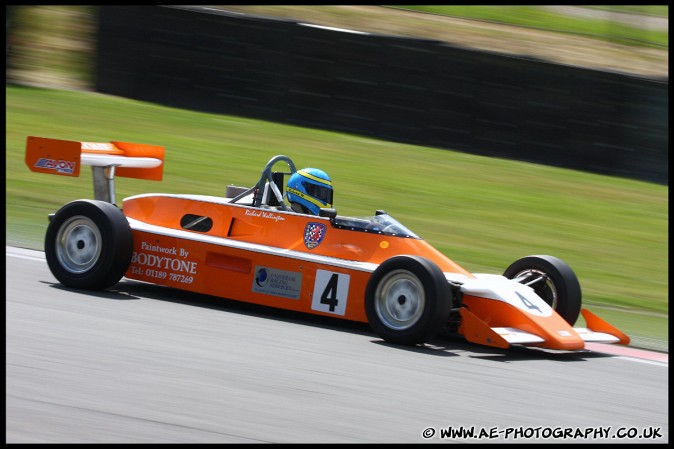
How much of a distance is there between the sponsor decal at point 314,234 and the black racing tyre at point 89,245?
55.3 inches

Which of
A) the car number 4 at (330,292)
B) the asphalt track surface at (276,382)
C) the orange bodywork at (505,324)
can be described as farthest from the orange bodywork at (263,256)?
the orange bodywork at (505,324)

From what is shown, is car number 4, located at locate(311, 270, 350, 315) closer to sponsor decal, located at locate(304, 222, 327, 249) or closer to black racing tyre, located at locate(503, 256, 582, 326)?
sponsor decal, located at locate(304, 222, 327, 249)

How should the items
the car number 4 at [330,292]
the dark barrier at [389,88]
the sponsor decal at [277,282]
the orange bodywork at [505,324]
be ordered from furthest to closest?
1. the dark barrier at [389,88]
2. the sponsor decal at [277,282]
3. the car number 4 at [330,292]
4. the orange bodywork at [505,324]

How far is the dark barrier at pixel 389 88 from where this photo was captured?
1505 cm

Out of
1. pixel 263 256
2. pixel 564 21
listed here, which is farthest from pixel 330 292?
pixel 564 21

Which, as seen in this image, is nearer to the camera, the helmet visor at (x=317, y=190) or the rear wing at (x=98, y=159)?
the helmet visor at (x=317, y=190)

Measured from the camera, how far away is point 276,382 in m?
5.94

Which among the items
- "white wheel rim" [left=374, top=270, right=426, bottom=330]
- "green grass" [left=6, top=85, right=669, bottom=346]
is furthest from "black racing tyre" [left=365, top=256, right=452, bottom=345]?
"green grass" [left=6, top=85, right=669, bottom=346]

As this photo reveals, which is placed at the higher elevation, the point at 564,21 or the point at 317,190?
the point at 564,21

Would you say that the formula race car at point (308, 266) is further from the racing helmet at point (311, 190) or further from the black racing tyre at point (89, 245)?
the racing helmet at point (311, 190)

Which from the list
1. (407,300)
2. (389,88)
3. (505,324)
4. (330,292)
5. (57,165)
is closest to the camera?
(407,300)

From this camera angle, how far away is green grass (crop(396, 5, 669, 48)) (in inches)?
756

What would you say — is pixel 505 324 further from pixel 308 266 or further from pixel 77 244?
pixel 77 244

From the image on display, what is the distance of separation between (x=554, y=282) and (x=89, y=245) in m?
3.66
